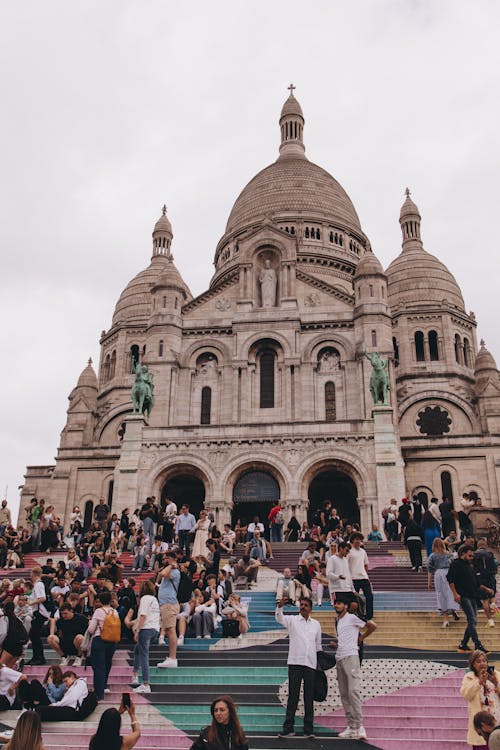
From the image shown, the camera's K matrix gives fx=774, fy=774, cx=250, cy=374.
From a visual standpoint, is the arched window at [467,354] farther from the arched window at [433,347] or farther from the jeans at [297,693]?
the jeans at [297,693]

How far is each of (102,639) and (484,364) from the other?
Result: 1626 inches

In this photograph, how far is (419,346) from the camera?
52.6 m

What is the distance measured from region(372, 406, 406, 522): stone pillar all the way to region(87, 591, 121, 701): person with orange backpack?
856 inches

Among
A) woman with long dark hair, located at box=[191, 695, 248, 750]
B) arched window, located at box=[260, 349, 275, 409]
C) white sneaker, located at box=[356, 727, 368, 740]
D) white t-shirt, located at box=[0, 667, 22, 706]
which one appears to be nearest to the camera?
woman with long dark hair, located at box=[191, 695, 248, 750]

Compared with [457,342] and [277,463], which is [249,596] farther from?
[457,342]

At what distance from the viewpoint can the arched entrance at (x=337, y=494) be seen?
3753 centimetres

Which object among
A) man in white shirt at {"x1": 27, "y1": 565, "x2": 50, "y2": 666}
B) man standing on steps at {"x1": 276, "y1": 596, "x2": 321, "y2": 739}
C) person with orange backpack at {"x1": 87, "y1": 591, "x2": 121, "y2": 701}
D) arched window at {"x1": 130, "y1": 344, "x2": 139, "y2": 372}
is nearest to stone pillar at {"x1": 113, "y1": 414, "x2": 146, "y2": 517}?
arched window at {"x1": 130, "y1": 344, "x2": 139, "y2": 372}

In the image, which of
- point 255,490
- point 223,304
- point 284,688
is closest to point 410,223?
point 223,304

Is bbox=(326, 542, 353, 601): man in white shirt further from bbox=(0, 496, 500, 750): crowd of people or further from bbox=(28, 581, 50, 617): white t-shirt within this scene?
bbox=(28, 581, 50, 617): white t-shirt

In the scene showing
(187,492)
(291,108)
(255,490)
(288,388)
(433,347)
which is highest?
(291,108)

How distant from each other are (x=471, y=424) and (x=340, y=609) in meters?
38.7

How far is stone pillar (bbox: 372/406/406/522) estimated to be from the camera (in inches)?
1320

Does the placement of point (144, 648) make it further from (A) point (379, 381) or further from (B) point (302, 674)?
(A) point (379, 381)

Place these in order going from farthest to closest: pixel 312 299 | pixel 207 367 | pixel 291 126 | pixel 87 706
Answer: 1. pixel 291 126
2. pixel 312 299
3. pixel 207 367
4. pixel 87 706
